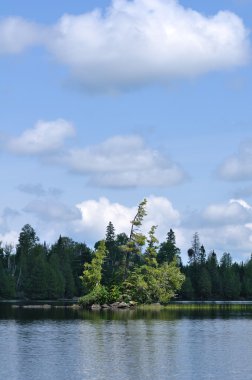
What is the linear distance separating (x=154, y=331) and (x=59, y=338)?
1237 cm

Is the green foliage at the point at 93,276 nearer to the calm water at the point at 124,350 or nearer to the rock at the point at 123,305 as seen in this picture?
the rock at the point at 123,305

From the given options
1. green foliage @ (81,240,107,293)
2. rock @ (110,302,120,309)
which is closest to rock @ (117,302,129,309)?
rock @ (110,302,120,309)

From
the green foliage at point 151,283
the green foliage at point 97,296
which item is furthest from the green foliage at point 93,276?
the green foliage at point 151,283

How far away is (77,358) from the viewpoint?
52.9 meters

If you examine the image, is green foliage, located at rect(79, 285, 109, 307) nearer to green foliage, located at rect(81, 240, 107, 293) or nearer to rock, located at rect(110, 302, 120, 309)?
rock, located at rect(110, 302, 120, 309)

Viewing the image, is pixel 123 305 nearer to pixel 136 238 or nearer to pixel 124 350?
pixel 136 238

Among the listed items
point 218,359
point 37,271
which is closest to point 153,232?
point 37,271

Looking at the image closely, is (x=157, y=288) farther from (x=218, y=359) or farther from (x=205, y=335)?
(x=218, y=359)

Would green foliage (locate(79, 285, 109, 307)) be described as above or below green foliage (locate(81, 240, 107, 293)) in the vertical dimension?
below

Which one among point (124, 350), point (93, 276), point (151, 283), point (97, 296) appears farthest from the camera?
point (93, 276)

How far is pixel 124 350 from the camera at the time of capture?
57219 mm

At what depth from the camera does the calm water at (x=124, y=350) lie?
4612 cm

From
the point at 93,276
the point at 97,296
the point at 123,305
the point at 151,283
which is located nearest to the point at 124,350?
the point at 123,305

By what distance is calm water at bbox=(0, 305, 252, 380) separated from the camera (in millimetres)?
46125
